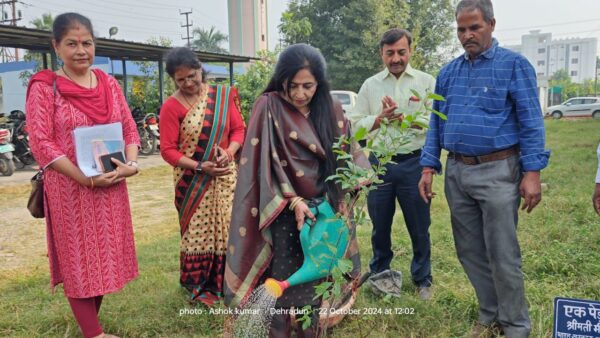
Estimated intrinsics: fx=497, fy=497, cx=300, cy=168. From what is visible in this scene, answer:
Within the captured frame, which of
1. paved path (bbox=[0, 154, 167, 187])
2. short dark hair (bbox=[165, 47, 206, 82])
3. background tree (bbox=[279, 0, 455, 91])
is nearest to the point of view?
short dark hair (bbox=[165, 47, 206, 82])

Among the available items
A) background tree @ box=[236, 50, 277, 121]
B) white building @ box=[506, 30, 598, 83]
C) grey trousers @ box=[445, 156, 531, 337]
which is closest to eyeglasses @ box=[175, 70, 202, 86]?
grey trousers @ box=[445, 156, 531, 337]

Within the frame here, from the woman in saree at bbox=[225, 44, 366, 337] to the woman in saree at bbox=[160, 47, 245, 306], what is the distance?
2.63 ft

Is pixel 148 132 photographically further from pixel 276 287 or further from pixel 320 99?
pixel 276 287

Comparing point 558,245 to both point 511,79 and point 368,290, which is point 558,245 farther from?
point 511,79

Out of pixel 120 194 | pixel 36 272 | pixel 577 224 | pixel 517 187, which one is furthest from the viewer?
pixel 577 224

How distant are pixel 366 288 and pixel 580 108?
28263 mm

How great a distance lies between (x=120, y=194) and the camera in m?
2.64

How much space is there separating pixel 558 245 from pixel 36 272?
164 inches

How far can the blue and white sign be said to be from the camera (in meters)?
1.74

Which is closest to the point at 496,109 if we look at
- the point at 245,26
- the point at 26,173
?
the point at 26,173

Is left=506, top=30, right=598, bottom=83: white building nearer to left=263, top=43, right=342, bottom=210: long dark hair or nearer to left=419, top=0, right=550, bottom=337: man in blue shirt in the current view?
left=419, top=0, right=550, bottom=337: man in blue shirt

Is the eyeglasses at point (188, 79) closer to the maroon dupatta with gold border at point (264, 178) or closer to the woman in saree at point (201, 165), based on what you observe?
the woman in saree at point (201, 165)

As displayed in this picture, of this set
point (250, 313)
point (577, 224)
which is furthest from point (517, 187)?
point (577, 224)

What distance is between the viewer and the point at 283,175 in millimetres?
2248
